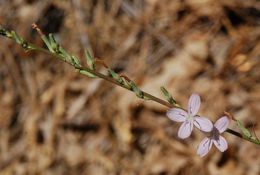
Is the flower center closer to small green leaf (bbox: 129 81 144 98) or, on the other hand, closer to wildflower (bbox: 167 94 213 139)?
wildflower (bbox: 167 94 213 139)

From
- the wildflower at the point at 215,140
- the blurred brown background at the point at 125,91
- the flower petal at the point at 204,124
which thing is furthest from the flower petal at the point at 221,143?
the blurred brown background at the point at 125,91

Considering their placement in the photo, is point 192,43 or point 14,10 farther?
point 14,10

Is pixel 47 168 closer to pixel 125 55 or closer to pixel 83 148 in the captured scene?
pixel 83 148

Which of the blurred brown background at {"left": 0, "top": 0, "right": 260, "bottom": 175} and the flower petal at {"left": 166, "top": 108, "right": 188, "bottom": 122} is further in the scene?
the blurred brown background at {"left": 0, "top": 0, "right": 260, "bottom": 175}

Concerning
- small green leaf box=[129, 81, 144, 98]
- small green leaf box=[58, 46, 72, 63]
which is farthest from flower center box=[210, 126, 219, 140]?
small green leaf box=[58, 46, 72, 63]

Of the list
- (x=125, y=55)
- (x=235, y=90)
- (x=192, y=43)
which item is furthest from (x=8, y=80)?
(x=235, y=90)

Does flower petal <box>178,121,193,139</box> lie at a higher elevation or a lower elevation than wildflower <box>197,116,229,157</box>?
higher
